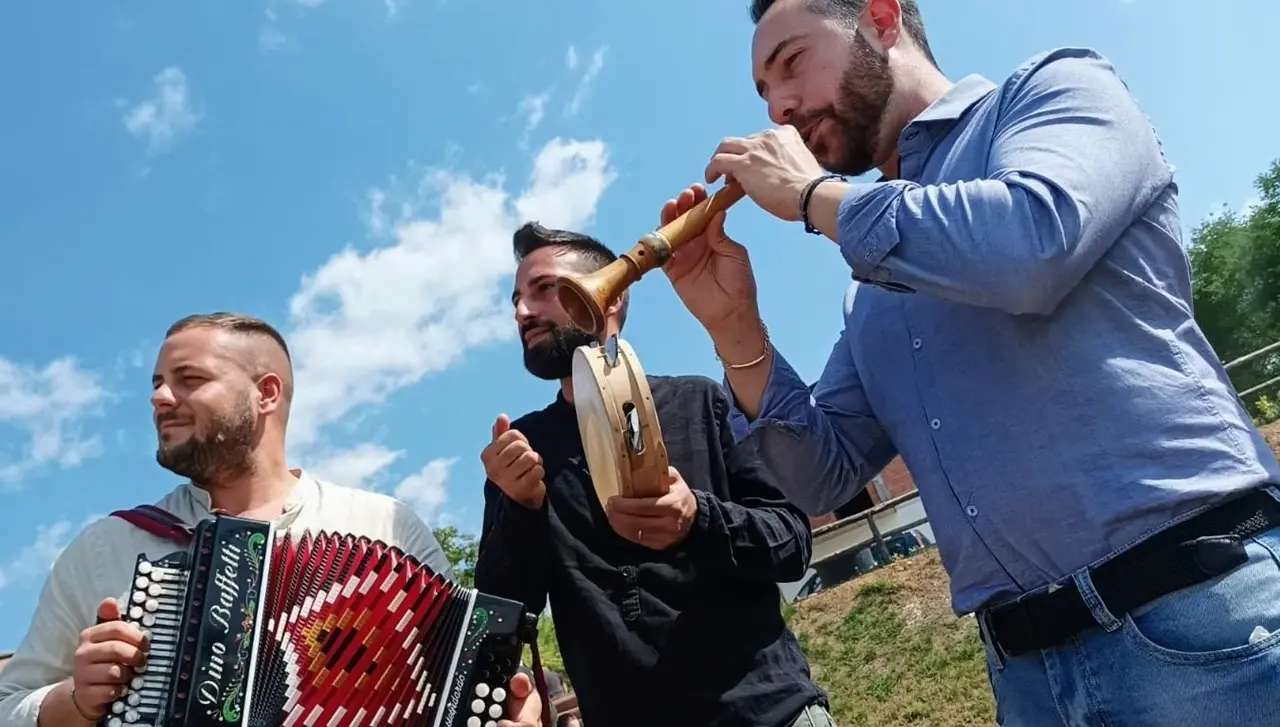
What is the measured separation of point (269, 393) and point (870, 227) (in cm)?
245

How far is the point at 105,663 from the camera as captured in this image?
7.52ft

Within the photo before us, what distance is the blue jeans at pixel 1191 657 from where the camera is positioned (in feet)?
5.30

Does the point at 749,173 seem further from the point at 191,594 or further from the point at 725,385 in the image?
the point at 191,594

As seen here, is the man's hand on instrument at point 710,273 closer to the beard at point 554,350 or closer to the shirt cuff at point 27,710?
the beard at point 554,350

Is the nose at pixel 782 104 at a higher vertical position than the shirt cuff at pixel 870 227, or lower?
higher

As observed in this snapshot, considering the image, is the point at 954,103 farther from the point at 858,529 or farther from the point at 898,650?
the point at 858,529

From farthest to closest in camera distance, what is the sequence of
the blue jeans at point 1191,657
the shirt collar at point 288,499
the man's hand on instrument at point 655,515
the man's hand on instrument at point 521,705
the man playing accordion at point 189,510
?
the shirt collar at point 288,499
the man's hand on instrument at point 521,705
the man playing accordion at point 189,510
the man's hand on instrument at point 655,515
the blue jeans at point 1191,657

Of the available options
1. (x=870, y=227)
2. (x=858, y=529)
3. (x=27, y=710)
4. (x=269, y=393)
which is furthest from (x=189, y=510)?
(x=858, y=529)

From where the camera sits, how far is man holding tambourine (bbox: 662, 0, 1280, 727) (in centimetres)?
168

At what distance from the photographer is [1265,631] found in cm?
161

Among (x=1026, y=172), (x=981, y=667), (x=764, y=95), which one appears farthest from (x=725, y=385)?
(x=981, y=667)

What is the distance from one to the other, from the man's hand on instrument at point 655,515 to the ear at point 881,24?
1.24m

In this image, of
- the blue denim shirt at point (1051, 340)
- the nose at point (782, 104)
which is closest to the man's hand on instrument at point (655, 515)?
the blue denim shirt at point (1051, 340)

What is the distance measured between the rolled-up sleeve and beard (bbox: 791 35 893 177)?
0.58 m
